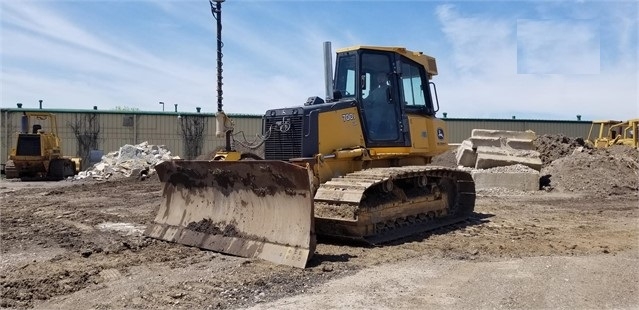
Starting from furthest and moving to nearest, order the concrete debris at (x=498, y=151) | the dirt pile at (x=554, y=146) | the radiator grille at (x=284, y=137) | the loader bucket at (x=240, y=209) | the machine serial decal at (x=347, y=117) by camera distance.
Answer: the dirt pile at (x=554, y=146) < the concrete debris at (x=498, y=151) < the machine serial decal at (x=347, y=117) < the radiator grille at (x=284, y=137) < the loader bucket at (x=240, y=209)

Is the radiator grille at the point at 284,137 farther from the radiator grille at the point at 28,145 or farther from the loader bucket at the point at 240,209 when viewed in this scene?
the radiator grille at the point at 28,145

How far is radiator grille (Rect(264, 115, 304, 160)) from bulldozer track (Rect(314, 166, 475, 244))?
0.94 meters

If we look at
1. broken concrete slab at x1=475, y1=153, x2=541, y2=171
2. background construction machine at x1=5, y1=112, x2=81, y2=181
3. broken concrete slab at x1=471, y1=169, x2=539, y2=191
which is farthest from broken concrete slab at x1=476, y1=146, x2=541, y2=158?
background construction machine at x1=5, y1=112, x2=81, y2=181

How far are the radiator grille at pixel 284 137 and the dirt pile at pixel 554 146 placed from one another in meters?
13.0

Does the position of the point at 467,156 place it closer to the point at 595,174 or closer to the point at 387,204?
the point at 595,174

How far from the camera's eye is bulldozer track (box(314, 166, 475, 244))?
7.17 meters

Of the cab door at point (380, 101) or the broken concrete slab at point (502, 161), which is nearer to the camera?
the cab door at point (380, 101)

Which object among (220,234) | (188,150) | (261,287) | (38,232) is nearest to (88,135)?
(188,150)

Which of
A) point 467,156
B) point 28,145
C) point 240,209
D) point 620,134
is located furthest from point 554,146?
point 28,145

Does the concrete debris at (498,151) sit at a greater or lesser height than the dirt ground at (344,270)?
greater

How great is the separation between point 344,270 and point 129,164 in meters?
20.6

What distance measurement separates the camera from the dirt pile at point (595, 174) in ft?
51.3

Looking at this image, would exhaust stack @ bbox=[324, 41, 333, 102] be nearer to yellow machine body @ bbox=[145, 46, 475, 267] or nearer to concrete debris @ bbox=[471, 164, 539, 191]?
yellow machine body @ bbox=[145, 46, 475, 267]

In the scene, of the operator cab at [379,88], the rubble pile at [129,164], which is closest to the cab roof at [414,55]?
the operator cab at [379,88]
